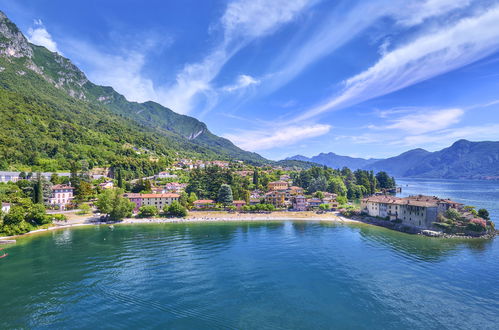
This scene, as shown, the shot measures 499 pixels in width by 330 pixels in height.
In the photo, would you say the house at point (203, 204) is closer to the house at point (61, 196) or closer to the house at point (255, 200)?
the house at point (255, 200)

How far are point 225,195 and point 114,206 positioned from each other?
3154cm

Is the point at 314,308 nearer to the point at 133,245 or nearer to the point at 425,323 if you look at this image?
the point at 425,323

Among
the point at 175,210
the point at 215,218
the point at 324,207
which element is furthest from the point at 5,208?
the point at 324,207

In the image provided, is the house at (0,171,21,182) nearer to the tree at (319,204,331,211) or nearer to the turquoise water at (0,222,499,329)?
the turquoise water at (0,222,499,329)

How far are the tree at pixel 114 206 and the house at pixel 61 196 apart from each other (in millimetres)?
13232

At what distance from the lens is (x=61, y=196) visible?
69.3 meters

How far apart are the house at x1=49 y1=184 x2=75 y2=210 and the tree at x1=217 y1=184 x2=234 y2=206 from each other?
44.2m

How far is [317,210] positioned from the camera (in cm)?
7738

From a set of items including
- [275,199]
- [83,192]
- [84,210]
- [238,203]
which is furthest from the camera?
[275,199]

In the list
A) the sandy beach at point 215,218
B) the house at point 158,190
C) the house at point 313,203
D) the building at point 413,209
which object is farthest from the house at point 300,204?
the house at point 158,190

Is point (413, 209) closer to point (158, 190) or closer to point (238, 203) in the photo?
point (238, 203)

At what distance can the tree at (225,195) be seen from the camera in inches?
3024

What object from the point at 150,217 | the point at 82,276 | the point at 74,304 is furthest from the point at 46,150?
the point at 74,304

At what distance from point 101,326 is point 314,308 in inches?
717
